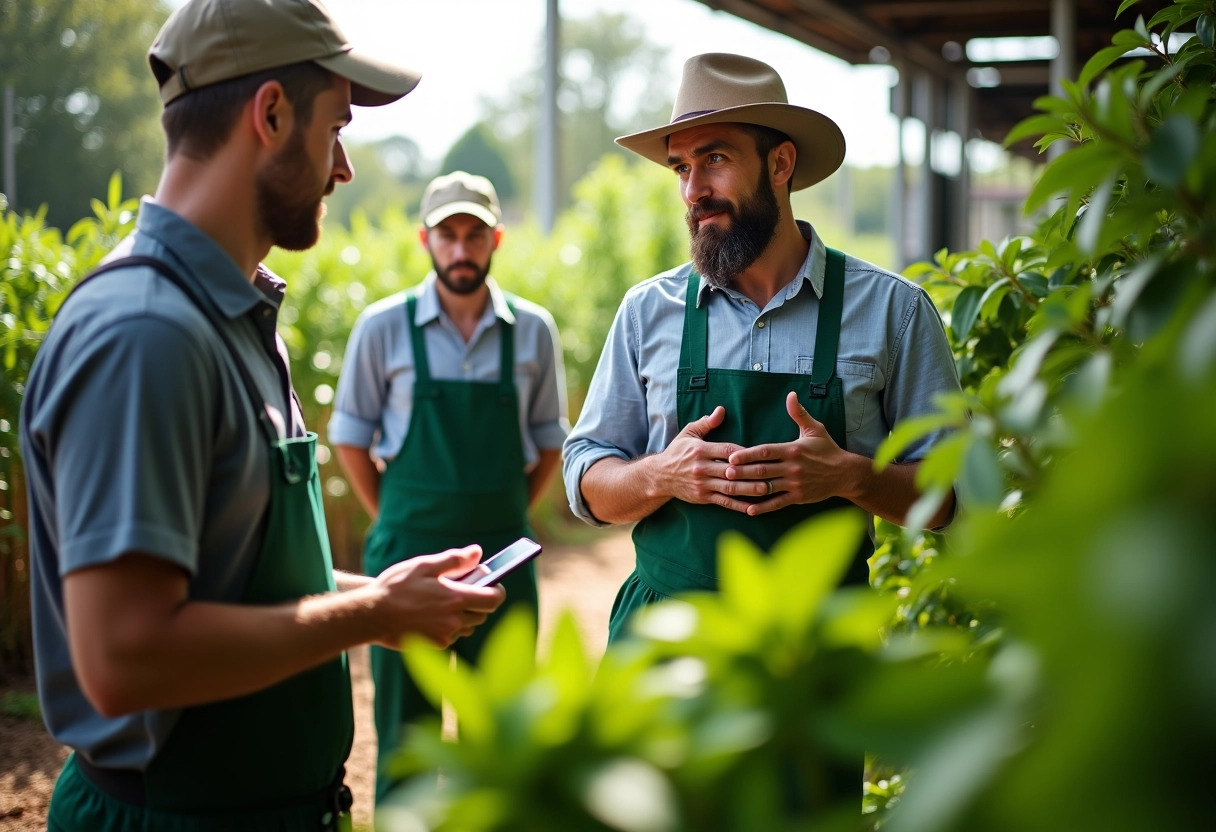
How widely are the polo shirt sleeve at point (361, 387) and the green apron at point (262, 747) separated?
231 cm

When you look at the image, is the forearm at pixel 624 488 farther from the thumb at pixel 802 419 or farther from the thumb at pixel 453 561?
the thumb at pixel 453 561

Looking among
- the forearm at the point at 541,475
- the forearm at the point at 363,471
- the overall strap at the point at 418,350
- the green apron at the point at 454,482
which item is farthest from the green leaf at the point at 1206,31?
the forearm at the point at 363,471

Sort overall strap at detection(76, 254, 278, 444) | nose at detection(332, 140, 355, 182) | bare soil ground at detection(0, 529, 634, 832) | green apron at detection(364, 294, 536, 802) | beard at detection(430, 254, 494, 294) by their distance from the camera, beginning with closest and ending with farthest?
overall strap at detection(76, 254, 278, 444)
nose at detection(332, 140, 355, 182)
bare soil ground at detection(0, 529, 634, 832)
green apron at detection(364, 294, 536, 802)
beard at detection(430, 254, 494, 294)

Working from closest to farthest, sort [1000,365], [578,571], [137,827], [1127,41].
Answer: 1. [137,827]
2. [1127,41]
3. [1000,365]
4. [578,571]

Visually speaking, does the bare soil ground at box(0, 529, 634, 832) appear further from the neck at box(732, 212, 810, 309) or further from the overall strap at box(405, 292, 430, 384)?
the overall strap at box(405, 292, 430, 384)

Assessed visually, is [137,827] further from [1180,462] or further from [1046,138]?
[1046,138]

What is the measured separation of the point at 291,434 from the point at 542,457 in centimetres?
256

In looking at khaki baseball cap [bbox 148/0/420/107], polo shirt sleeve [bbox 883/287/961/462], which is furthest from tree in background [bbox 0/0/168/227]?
polo shirt sleeve [bbox 883/287/961/462]

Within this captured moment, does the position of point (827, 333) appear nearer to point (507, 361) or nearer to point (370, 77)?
point (370, 77)

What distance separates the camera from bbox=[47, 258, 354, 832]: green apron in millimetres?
1411

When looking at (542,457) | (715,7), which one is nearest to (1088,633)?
(542,457)

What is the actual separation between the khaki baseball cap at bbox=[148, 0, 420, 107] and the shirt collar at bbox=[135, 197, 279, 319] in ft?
0.60

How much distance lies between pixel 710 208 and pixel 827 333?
40 cm

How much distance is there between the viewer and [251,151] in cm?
150
